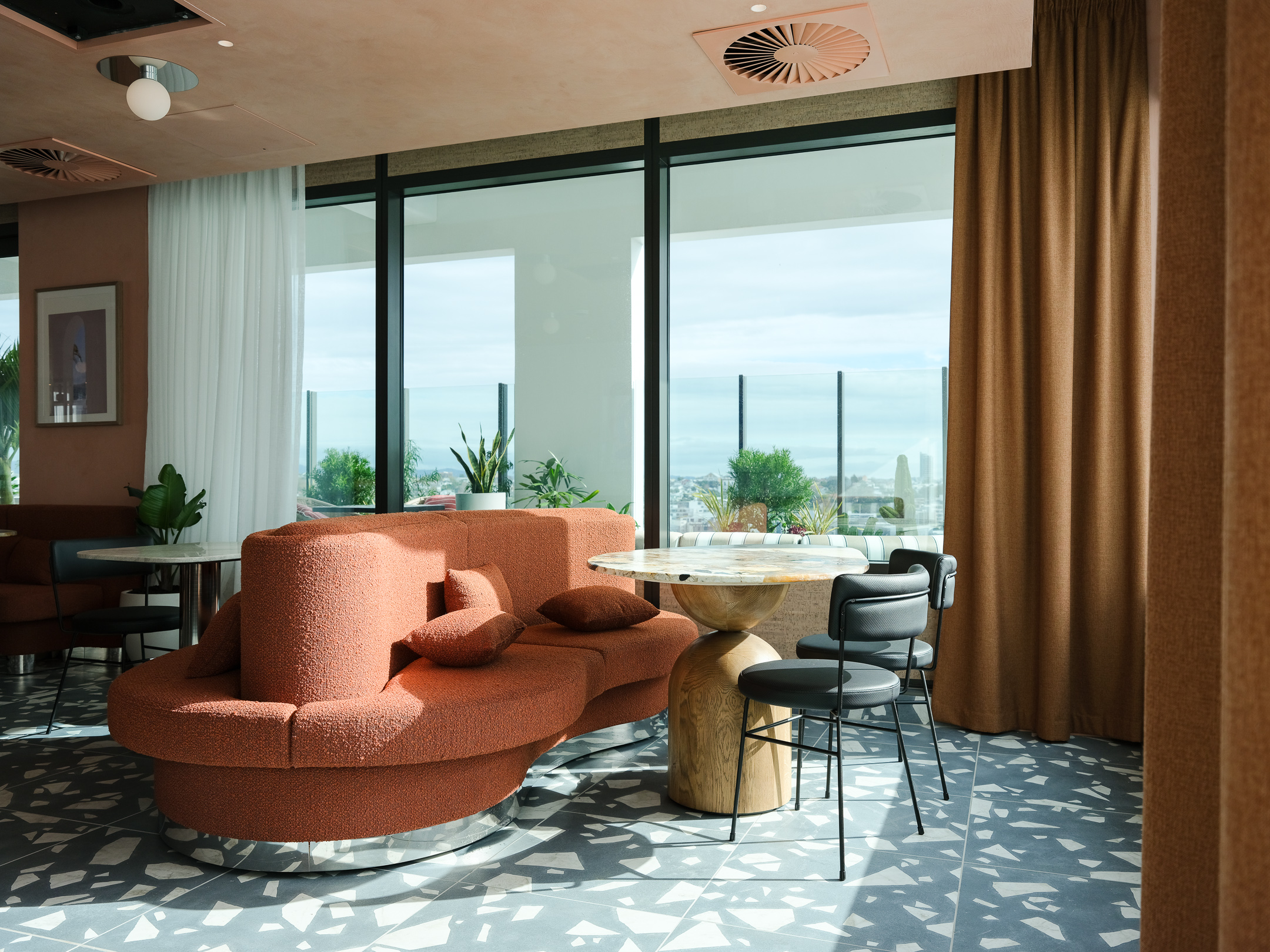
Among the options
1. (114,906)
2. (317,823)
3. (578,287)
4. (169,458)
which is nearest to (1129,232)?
(578,287)

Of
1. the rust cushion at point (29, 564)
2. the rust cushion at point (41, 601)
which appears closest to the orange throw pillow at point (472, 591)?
the rust cushion at point (41, 601)

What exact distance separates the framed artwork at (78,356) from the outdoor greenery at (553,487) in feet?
9.26

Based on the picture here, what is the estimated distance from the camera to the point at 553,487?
5031 millimetres

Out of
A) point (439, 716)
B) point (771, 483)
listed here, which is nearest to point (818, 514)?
point (771, 483)

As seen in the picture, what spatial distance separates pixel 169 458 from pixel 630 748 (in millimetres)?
3664

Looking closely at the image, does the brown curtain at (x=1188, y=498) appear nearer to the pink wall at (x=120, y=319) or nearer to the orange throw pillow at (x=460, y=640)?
the orange throw pillow at (x=460, y=640)

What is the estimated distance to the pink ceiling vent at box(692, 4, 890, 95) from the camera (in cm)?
329

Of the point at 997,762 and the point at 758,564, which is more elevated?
the point at 758,564

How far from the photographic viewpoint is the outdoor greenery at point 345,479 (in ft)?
18.0

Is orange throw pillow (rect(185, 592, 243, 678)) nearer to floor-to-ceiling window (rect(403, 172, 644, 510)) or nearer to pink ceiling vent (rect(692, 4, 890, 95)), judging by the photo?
floor-to-ceiling window (rect(403, 172, 644, 510))

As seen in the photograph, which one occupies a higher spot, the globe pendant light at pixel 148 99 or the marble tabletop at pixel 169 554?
the globe pendant light at pixel 148 99

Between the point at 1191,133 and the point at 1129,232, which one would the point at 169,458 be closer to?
the point at 1129,232

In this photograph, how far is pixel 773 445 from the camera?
481cm

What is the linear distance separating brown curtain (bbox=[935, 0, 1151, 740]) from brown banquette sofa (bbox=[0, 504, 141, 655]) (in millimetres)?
4477
